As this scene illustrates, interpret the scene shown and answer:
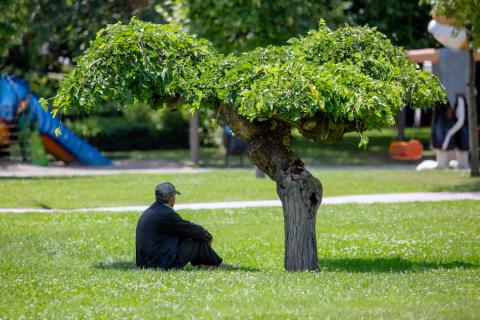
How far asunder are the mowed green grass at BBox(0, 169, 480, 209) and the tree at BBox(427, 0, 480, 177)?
31.2 inches

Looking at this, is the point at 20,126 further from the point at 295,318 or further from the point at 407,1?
the point at 295,318

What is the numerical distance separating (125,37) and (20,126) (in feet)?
53.0

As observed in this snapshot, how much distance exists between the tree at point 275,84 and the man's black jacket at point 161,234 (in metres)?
1.08

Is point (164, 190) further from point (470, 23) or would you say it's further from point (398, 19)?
point (398, 19)

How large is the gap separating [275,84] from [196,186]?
11.1m

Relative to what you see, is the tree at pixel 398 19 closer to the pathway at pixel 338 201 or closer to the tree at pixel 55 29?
the tree at pixel 55 29

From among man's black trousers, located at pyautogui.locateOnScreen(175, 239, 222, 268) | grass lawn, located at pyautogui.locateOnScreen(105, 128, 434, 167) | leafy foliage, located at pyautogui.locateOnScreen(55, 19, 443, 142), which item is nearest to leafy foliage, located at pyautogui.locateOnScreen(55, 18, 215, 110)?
leafy foliage, located at pyautogui.locateOnScreen(55, 19, 443, 142)

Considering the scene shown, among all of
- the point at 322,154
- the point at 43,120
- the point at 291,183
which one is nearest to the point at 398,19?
the point at 322,154

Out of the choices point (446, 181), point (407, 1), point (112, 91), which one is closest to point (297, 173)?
point (112, 91)

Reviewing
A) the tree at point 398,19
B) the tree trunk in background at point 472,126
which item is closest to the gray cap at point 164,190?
the tree trunk in background at point 472,126

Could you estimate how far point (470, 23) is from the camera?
20.4 metres

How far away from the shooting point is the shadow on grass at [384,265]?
450 inches

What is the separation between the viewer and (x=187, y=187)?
2094 cm

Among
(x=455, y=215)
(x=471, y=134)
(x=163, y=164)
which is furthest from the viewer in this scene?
(x=163, y=164)
